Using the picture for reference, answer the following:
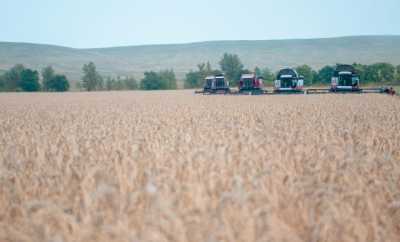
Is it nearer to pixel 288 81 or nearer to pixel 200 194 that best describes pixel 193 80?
pixel 288 81

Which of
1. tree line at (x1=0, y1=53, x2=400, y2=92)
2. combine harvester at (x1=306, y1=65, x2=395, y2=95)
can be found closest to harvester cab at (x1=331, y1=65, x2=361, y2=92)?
combine harvester at (x1=306, y1=65, x2=395, y2=95)

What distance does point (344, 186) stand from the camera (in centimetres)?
457

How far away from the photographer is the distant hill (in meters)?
147

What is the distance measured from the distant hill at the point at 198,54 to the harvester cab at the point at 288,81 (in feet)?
316

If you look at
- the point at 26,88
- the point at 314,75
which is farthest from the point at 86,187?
the point at 26,88

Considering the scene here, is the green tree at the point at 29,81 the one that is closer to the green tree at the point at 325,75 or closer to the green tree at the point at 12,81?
the green tree at the point at 12,81

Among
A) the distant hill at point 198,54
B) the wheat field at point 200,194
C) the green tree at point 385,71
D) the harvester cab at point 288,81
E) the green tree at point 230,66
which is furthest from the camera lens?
the distant hill at point 198,54

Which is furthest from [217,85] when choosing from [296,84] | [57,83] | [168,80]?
[57,83]

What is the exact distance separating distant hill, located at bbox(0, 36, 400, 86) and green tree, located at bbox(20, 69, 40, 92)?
56.5 m

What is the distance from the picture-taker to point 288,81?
40.6 m

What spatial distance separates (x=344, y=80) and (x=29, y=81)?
50.8m

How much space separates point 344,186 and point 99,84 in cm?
7741

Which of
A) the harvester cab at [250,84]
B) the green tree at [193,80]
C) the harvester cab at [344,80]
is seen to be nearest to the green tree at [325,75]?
the green tree at [193,80]

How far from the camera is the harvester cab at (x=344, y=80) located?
38.2 meters
